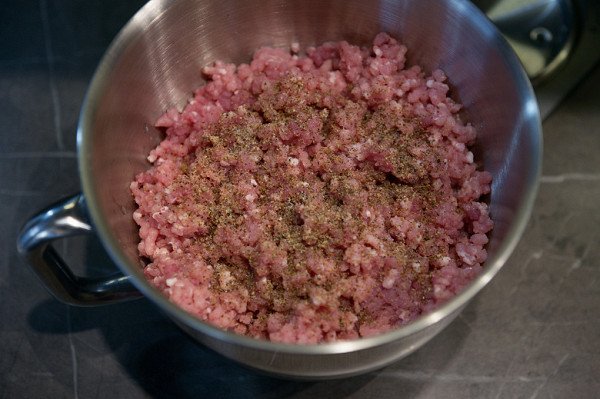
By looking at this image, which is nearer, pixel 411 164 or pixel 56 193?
pixel 411 164

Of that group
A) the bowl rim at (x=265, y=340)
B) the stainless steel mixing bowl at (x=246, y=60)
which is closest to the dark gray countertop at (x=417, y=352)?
the stainless steel mixing bowl at (x=246, y=60)

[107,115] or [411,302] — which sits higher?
[107,115]

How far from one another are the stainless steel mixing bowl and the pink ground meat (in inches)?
2.0

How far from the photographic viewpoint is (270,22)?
1.42 meters

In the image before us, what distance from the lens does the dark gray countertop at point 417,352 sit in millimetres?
1337

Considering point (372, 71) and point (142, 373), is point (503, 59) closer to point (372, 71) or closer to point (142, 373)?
point (372, 71)

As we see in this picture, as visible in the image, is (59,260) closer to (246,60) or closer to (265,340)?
(265,340)

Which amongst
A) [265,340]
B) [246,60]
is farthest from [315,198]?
[246,60]

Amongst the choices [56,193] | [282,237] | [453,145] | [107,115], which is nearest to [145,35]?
[107,115]

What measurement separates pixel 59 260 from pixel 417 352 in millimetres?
926

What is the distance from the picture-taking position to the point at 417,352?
137 centimetres

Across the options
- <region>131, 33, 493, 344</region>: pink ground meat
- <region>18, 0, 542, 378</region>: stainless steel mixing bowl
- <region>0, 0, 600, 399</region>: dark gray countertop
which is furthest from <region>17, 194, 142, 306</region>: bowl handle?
<region>0, 0, 600, 399</region>: dark gray countertop

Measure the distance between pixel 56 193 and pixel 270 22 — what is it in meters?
0.85

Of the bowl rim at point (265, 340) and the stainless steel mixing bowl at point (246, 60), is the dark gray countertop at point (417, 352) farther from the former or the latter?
the bowl rim at point (265, 340)
